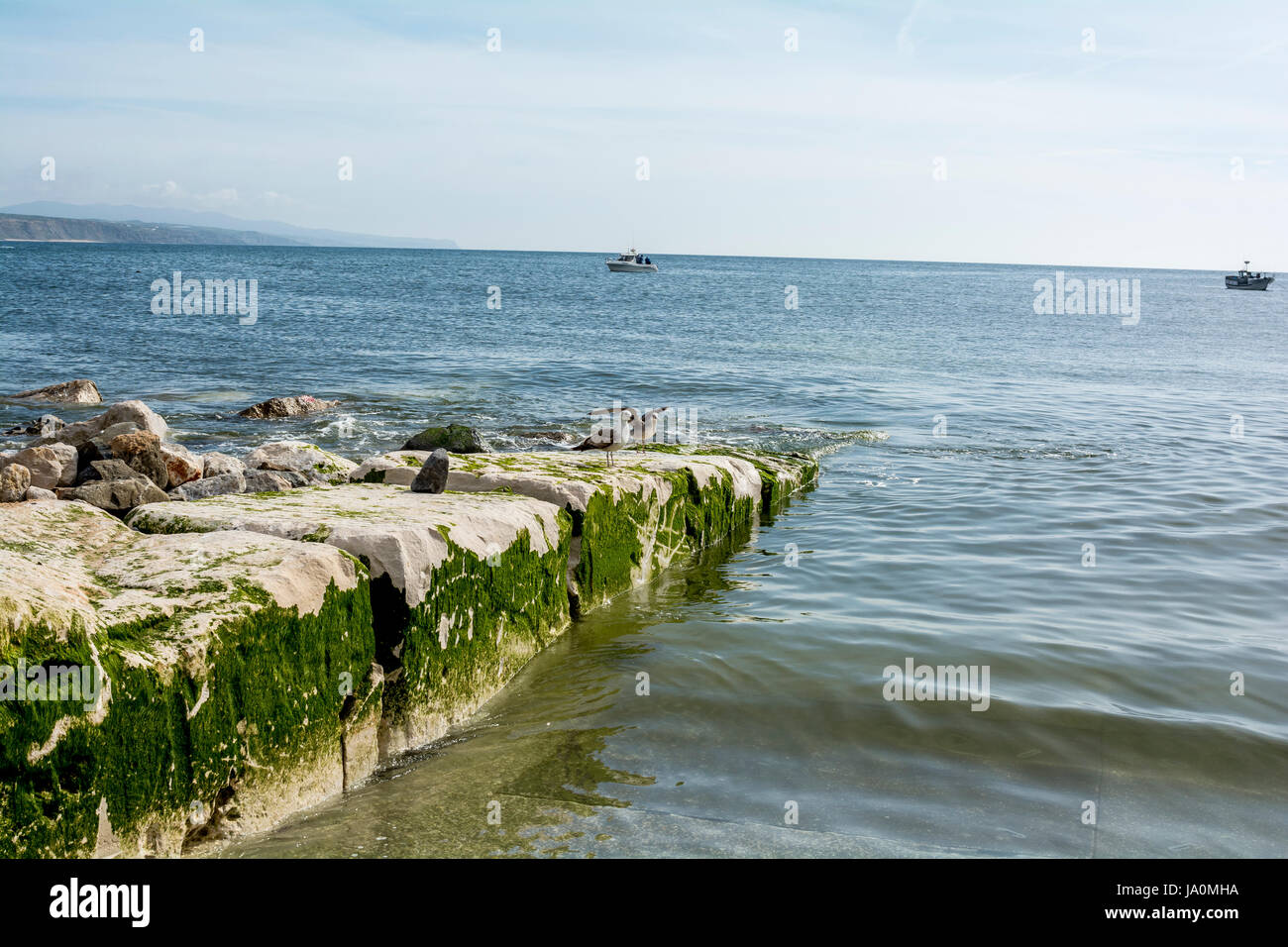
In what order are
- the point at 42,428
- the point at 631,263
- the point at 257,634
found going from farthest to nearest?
the point at 631,263 < the point at 42,428 < the point at 257,634

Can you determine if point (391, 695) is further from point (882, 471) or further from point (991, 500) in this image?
point (882, 471)

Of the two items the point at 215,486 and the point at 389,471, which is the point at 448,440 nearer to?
the point at 215,486

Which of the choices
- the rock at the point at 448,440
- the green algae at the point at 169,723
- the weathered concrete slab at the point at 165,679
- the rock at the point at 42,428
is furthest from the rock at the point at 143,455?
the rock at the point at 42,428

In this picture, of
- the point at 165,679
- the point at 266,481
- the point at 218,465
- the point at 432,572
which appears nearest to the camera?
the point at 165,679

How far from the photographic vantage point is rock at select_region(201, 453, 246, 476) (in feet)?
35.4

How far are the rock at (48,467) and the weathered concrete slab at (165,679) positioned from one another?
16.0 ft

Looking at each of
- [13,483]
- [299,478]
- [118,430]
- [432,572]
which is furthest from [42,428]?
[432,572]

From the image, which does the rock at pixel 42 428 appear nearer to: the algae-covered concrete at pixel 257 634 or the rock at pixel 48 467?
the rock at pixel 48 467

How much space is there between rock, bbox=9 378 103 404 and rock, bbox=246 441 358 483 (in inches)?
366

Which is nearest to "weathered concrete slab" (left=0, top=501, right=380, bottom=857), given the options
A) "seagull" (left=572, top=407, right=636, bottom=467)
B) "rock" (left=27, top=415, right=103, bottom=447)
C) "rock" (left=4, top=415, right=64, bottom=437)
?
"seagull" (left=572, top=407, right=636, bottom=467)

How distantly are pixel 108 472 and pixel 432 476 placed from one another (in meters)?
3.95

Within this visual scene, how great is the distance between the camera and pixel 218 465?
11.1m

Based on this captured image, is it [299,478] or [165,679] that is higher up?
[299,478]
